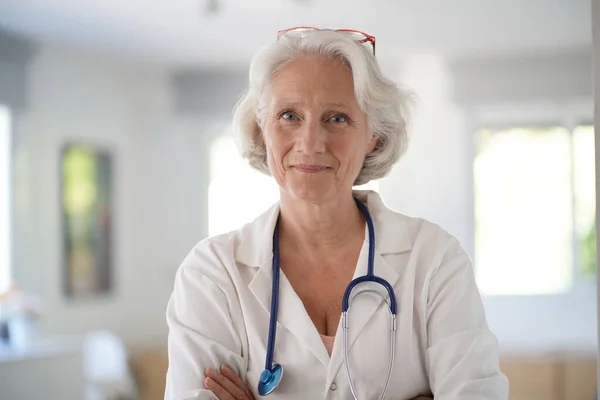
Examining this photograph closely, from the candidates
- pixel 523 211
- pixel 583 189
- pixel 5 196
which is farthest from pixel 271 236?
pixel 583 189

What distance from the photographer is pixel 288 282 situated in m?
1.47

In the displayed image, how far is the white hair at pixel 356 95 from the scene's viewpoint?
1.44 m

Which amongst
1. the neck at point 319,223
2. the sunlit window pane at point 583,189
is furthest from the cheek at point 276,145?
the sunlit window pane at point 583,189

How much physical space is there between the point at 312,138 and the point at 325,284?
313mm

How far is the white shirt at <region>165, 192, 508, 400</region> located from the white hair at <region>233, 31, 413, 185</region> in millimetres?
196

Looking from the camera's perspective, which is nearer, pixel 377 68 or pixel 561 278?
pixel 377 68

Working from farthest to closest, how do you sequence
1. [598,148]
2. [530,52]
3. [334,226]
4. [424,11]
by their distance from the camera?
1. [530,52]
2. [424,11]
3. [334,226]
4. [598,148]

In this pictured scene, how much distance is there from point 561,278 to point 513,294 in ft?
1.31

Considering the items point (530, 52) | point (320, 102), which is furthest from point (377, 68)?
point (530, 52)

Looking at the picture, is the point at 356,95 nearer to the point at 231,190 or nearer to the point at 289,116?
the point at 289,116

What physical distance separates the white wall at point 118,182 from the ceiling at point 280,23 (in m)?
0.32

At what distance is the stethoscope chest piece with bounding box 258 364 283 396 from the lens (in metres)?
1.37

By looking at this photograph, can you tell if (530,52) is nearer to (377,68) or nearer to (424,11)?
(424,11)

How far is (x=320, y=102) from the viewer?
4.64 ft
